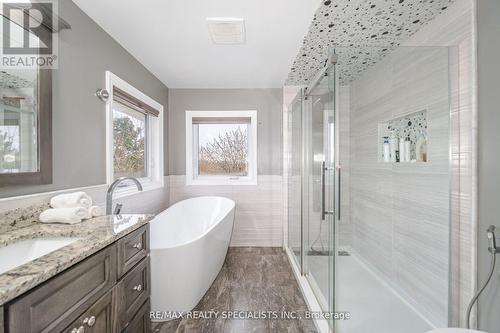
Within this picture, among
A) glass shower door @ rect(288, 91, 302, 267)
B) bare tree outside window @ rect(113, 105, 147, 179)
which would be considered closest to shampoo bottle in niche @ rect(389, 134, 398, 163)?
glass shower door @ rect(288, 91, 302, 267)

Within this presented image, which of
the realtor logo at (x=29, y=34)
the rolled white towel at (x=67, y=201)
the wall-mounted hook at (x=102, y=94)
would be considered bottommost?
the rolled white towel at (x=67, y=201)

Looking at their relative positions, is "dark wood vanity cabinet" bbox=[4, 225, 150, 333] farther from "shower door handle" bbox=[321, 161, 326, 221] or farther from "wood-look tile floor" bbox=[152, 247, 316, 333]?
"shower door handle" bbox=[321, 161, 326, 221]

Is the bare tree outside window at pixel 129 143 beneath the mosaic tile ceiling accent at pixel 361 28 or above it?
beneath

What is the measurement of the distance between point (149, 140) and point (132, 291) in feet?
6.94

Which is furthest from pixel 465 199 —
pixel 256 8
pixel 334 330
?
pixel 256 8

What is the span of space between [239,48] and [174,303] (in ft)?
7.57

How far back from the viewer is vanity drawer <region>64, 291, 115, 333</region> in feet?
2.76

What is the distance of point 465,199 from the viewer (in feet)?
4.42

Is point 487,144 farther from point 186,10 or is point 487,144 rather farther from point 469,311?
point 186,10

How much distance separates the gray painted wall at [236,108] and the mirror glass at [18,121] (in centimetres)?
202

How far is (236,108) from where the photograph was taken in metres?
3.28

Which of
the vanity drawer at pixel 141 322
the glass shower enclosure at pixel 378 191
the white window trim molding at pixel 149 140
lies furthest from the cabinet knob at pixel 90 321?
the glass shower enclosure at pixel 378 191

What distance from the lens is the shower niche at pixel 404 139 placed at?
177cm

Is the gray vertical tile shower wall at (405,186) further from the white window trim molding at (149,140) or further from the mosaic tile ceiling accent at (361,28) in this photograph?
the white window trim molding at (149,140)
